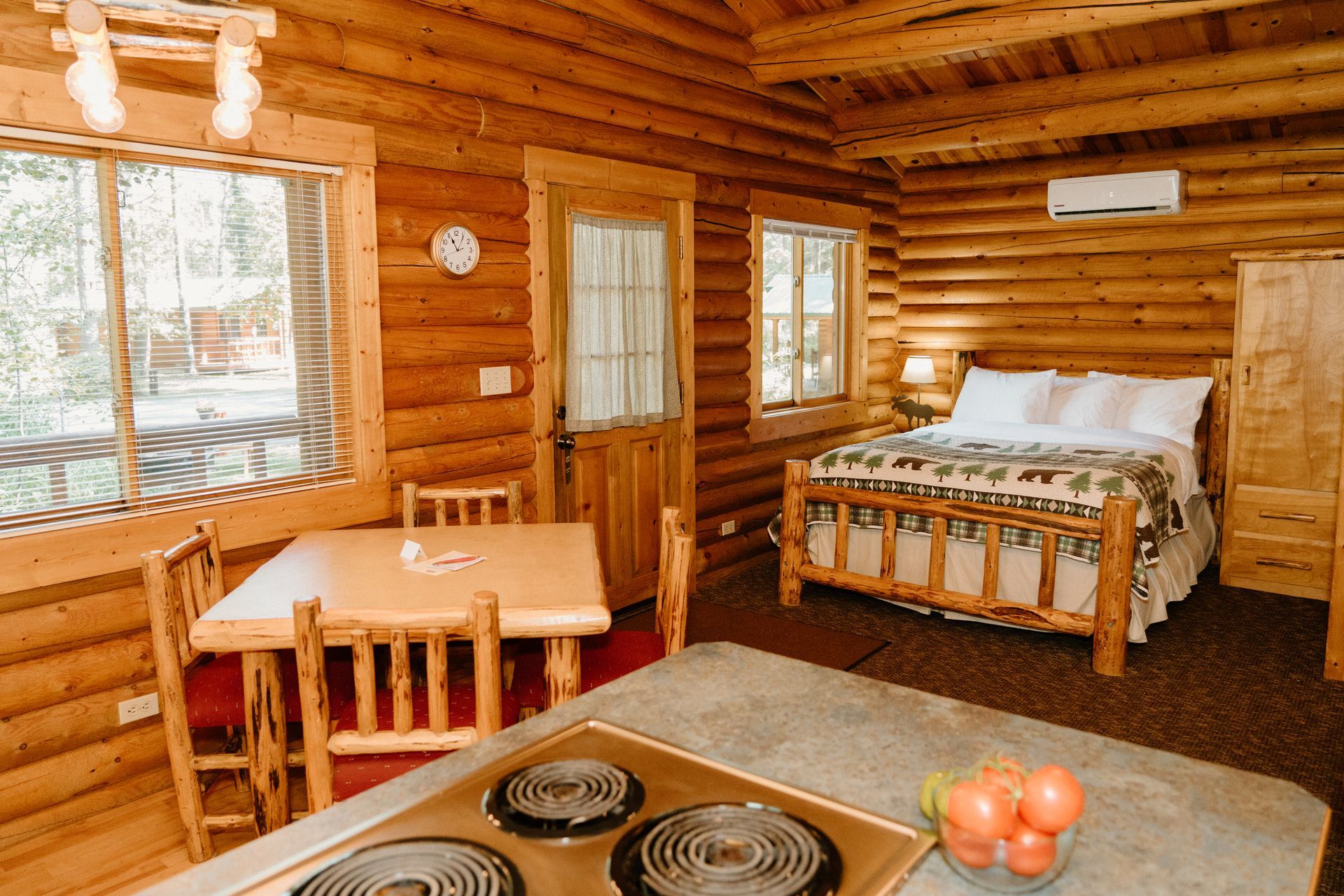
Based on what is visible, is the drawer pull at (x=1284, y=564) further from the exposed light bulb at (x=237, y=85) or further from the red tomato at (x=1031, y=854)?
the exposed light bulb at (x=237, y=85)

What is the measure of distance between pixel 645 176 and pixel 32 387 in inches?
119

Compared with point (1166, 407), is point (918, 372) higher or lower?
higher

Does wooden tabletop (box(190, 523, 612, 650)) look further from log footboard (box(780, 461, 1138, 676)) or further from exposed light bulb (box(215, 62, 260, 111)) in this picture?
log footboard (box(780, 461, 1138, 676))

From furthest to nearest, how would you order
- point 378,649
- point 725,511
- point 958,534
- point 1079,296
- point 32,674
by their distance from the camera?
point 1079,296, point 725,511, point 958,534, point 378,649, point 32,674

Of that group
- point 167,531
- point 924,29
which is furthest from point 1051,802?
point 924,29

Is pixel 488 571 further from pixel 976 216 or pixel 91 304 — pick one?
pixel 976 216

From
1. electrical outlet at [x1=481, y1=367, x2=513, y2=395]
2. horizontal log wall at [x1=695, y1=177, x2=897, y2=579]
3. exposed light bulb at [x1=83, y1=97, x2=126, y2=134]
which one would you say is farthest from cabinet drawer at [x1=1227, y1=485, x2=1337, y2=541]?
exposed light bulb at [x1=83, y1=97, x2=126, y2=134]

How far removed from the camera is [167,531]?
321 cm

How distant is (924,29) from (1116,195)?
72.9 inches

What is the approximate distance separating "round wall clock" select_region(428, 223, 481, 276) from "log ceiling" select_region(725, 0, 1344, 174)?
2384 mm

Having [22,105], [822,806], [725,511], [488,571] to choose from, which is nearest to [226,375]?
[22,105]

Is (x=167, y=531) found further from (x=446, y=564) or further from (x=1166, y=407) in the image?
(x=1166, y=407)

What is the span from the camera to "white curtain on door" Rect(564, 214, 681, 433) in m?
4.71

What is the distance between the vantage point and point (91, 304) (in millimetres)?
3068
